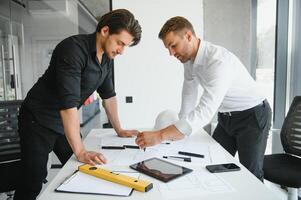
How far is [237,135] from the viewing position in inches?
63.1

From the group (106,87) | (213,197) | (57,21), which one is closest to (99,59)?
(106,87)

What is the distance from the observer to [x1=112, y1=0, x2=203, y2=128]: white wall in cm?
269

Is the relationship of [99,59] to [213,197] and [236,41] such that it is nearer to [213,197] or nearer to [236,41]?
[213,197]

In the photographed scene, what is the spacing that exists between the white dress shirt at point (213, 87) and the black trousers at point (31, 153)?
0.70 meters

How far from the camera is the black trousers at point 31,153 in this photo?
136 cm

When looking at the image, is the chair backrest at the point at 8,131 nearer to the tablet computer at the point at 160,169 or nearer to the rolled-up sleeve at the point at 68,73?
the rolled-up sleeve at the point at 68,73

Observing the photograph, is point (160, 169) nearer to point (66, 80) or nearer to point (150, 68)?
point (66, 80)

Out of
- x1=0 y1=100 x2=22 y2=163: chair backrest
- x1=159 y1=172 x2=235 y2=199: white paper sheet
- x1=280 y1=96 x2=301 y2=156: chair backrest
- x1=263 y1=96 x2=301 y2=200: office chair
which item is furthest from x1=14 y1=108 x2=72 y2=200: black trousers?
x1=280 y1=96 x2=301 y2=156: chair backrest

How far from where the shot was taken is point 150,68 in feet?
8.98

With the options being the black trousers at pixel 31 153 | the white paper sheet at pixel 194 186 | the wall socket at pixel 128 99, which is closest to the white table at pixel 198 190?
the white paper sheet at pixel 194 186

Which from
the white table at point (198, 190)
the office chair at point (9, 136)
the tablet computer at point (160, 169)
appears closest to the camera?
the white table at point (198, 190)

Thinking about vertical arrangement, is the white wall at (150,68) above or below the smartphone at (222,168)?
above

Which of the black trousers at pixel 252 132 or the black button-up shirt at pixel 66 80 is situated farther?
the black trousers at pixel 252 132

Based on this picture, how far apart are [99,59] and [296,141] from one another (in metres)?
1.36
